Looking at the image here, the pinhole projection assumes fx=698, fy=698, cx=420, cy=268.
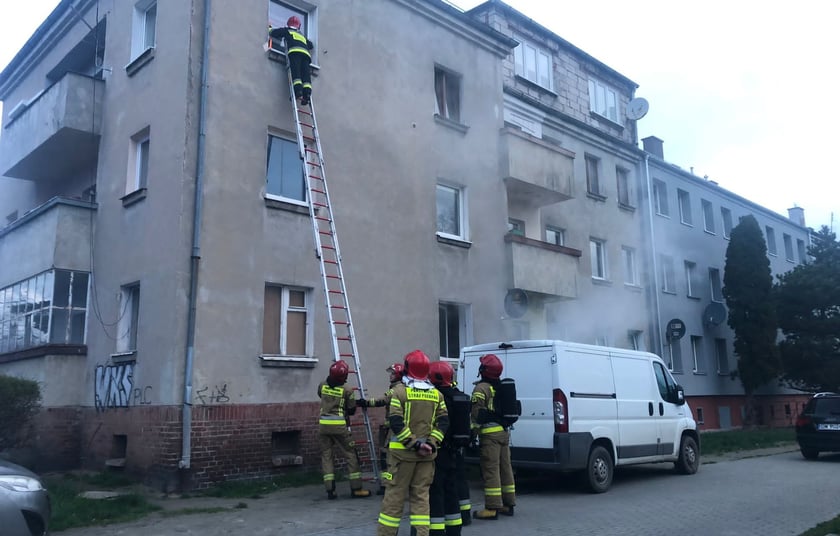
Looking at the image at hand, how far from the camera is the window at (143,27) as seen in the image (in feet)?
43.4

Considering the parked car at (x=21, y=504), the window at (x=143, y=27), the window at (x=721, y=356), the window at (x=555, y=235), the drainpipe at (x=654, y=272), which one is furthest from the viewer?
the window at (x=721, y=356)

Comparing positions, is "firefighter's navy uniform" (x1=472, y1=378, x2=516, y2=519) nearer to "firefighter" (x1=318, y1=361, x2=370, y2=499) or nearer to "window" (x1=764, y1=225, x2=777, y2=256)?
"firefighter" (x1=318, y1=361, x2=370, y2=499)

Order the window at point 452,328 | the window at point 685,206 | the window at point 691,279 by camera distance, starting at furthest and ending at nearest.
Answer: the window at point 685,206, the window at point 691,279, the window at point 452,328

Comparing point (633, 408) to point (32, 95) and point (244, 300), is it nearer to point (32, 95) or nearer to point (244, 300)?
point (244, 300)

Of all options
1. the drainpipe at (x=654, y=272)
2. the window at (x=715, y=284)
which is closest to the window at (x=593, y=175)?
the drainpipe at (x=654, y=272)

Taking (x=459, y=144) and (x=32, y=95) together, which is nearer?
(x=459, y=144)

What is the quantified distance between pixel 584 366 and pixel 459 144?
7.26m

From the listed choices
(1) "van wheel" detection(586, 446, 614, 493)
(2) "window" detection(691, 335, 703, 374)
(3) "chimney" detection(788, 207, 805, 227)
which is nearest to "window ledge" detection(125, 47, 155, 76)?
(1) "van wheel" detection(586, 446, 614, 493)

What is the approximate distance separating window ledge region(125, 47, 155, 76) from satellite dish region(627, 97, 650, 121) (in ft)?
55.2

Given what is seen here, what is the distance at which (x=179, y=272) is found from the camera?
10.7m

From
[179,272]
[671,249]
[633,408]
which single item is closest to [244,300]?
Answer: [179,272]

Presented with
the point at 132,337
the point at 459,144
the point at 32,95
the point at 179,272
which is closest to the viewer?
the point at 179,272

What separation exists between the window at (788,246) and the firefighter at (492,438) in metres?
32.1

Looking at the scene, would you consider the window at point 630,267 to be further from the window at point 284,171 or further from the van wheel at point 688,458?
the window at point 284,171
